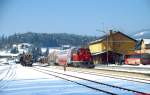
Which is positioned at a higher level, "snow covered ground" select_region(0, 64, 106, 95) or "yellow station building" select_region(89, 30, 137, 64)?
"yellow station building" select_region(89, 30, 137, 64)

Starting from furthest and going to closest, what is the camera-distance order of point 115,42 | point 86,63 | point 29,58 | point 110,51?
point 115,42, point 110,51, point 29,58, point 86,63

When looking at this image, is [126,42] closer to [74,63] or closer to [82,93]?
[74,63]

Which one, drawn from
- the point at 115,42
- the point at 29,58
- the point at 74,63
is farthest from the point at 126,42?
the point at 74,63

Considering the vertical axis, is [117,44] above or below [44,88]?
above

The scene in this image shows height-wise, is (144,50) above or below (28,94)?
above

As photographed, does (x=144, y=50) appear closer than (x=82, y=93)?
No

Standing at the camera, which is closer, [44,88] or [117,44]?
[44,88]

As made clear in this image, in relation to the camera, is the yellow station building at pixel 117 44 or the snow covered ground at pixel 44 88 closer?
the snow covered ground at pixel 44 88

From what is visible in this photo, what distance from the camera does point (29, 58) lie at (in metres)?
86.1

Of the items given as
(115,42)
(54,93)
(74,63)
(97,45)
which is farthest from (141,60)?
(54,93)

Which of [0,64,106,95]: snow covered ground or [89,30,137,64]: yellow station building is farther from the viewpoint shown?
[89,30,137,64]: yellow station building

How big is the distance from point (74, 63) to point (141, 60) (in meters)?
20.8

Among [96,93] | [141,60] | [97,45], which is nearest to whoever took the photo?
[96,93]

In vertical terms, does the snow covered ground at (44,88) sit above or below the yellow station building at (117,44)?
below
